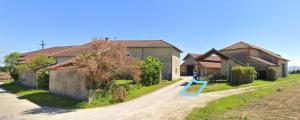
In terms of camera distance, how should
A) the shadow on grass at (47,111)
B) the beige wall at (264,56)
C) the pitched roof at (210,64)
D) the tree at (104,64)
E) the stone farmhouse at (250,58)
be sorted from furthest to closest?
the pitched roof at (210,64) → the beige wall at (264,56) → the stone farmhouse at (250,58) → the tree at (104,64) → the shadow on grass at (47,111)

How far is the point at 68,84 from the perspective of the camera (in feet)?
76.6

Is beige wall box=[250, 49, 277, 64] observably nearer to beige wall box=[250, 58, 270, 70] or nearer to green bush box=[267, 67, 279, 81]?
beige wall box=[250, 58, 270, 70]

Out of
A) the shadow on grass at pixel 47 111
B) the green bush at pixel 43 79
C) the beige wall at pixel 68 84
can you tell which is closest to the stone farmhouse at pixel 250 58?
the beige wall at pixel 68 84

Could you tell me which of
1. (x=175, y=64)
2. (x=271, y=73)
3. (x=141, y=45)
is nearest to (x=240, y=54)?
(x=271, y=73)

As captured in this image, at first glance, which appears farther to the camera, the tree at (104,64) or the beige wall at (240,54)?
the beige wall at (240,54)

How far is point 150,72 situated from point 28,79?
67.0 ft

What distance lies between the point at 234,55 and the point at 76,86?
29.9m

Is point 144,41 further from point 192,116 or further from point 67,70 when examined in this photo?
point 192,116

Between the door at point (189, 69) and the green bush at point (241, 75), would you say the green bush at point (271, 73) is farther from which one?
the door at point (189, 69)

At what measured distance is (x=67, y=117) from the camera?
1478 centimetres

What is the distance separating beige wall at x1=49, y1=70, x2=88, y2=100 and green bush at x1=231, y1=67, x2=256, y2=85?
1825 cm

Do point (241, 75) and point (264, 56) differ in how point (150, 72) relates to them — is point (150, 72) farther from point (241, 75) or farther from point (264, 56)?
point (264, 56)

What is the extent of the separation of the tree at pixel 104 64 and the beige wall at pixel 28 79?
57.3 ft

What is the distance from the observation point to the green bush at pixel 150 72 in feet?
93.8
